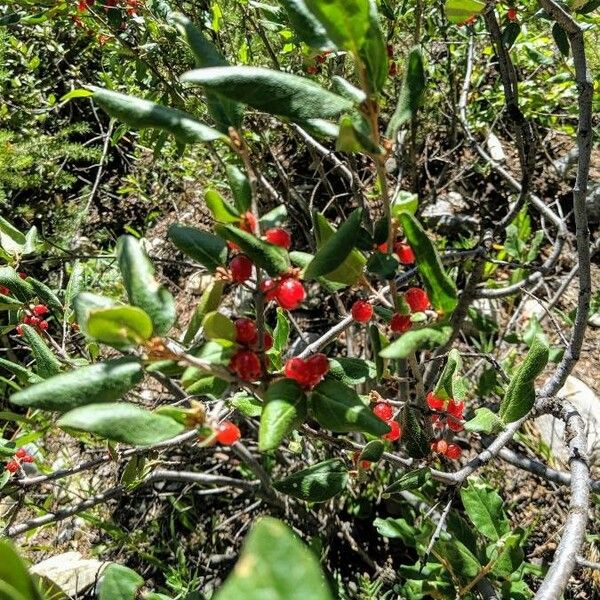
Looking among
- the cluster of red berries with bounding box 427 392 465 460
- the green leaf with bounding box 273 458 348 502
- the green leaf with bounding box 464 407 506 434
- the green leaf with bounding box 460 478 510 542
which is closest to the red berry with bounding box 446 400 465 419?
the cluster of red berries with bounding box 427 392 465 460

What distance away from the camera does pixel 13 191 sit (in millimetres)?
4062

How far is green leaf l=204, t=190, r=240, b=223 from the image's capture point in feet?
2.60

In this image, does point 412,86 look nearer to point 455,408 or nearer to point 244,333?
point 244,333

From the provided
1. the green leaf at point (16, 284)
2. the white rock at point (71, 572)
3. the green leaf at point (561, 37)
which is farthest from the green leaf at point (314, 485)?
the white rock at point (71, 572)

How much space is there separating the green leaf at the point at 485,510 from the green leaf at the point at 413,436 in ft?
1.55

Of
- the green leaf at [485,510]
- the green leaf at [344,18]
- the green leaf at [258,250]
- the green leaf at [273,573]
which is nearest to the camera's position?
the green leaf at [273,573]

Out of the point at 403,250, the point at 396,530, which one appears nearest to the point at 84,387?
the point at 403,250

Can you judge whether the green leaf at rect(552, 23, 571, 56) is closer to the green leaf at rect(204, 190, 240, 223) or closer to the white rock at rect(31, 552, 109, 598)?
the green leaf at rect(204, 190, 240, 223)

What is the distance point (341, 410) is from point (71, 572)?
2.23 m

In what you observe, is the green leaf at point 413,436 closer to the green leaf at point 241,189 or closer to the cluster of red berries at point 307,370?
the cluster of red berries at point 307,370

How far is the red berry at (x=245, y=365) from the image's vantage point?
812 mm

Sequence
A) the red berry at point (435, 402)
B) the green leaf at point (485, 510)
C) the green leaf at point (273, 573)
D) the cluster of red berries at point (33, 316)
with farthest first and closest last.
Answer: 1. the green leaf at point (485, 510)
2. the cluster of red berries at point (33, 316)
3. the red berry at point (435, 402)
4. the green leaf at point (273, 573)

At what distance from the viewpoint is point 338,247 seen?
76cm

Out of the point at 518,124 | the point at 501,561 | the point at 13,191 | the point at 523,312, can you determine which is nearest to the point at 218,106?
the point at 518,124
